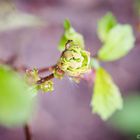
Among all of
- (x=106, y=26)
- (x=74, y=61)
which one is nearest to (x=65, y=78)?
(x=106, y=26)

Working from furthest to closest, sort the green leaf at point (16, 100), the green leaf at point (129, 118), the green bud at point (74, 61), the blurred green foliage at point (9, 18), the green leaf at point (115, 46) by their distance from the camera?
the green leaf at point (129, 118) < the blurred green foliage at point (9, 18) < the green leaf at point (115, 46) < the green leaf at point (16, 100) < the green bud at point (74, 61)

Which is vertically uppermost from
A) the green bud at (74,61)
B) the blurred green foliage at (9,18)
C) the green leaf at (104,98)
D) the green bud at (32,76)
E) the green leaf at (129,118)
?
the blurred green foliage at (9,18)

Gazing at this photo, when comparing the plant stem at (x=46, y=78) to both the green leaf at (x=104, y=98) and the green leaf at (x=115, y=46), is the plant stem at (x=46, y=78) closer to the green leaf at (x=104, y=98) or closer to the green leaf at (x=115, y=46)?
the green leaf at (x=104, y=98)

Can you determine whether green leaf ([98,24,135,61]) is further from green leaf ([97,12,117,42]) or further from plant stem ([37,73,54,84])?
plant stem ([37,73,54,84])

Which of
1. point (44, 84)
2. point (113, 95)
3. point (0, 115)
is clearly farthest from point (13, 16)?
point (44, 84)

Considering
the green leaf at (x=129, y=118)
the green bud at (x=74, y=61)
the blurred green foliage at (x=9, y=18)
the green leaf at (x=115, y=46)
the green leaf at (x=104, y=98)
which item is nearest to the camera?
the green bud at (x=74, y=61)

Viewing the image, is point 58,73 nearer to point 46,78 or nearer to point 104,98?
point 46,78

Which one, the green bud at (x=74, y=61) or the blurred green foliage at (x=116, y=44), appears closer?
the green bud at (x=74, y=61)

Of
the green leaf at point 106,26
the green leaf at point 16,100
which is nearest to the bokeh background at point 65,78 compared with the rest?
the green leaf at point 106,26
